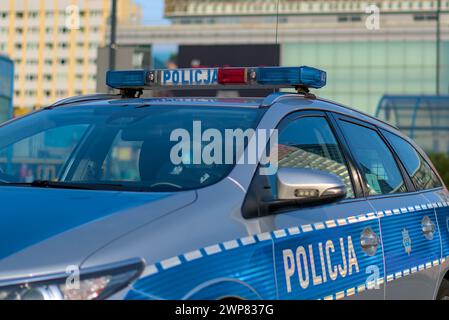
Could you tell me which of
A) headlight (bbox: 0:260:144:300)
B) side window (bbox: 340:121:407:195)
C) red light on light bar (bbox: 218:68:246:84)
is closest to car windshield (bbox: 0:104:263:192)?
red light on light bar (bbox: 218:68:246:84)

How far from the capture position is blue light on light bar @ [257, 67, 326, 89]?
12.6ft

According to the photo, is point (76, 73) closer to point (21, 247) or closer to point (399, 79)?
point (399, 79)

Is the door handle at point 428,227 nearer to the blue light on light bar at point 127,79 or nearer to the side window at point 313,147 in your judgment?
the side window at point 313,147

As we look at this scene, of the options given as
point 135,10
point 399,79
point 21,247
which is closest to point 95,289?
point 21,247

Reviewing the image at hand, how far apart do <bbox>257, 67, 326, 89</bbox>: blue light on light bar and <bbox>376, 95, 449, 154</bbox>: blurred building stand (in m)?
22.9

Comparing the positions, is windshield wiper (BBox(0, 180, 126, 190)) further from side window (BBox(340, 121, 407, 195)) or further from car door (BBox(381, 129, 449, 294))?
car door (BBox(381, 129, 449, 294))

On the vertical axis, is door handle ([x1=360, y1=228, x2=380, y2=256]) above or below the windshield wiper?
below

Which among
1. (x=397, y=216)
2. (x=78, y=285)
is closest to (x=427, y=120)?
(x=397, y=216)

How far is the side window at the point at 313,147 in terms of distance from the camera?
3.47m

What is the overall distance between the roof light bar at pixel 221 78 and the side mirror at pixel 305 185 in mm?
846

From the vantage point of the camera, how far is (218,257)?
269 cm
